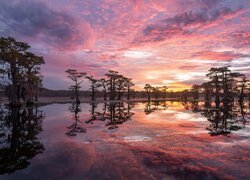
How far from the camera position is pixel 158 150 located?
807 cm

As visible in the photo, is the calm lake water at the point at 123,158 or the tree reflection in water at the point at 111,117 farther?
the tree reflection in water at the point at 111,117

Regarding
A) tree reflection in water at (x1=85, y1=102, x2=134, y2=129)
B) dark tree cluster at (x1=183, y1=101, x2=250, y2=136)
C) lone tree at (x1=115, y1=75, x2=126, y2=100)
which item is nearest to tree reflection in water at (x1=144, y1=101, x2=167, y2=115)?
tree reflection in water at (x1=85, y1=102, x2=134, y2=129)

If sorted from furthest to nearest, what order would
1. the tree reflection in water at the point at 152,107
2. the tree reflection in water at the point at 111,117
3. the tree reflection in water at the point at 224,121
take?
the tree reflection in water at the point at 152,107
the tree reflection in water at the point at 111,117
the tree reflection in water at the point at 224,121

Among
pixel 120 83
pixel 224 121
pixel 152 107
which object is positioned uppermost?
pixel 120 83

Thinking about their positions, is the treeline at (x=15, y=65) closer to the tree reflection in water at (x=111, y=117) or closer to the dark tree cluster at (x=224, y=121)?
the tree reflection in water at (x=111, y=117)

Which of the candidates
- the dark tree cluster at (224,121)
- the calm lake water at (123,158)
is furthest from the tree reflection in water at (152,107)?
the calm lake water at (123,158)

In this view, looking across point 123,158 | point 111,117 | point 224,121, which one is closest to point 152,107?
point 111,117

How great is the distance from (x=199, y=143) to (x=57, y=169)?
6.53 m

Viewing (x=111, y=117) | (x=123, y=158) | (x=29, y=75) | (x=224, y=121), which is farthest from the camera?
(x=29, y=75)

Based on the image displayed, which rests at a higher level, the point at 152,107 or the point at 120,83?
the point at 120,83

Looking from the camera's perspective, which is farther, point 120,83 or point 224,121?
point 120,83

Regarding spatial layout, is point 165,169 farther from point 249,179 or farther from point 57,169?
point 57,169

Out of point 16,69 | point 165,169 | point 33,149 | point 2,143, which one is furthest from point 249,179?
point 16,69

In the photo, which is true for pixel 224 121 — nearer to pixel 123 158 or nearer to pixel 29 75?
pixel 123 158
